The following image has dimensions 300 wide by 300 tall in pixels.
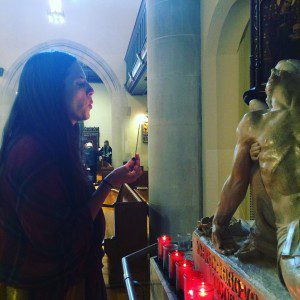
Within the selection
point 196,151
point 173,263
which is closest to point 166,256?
point 173,263

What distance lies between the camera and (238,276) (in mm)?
1607

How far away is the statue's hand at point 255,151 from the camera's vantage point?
1.64m

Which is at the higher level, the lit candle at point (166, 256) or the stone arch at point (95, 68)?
the stone arch at point (95, 68)

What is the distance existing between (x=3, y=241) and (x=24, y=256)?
8 centimetres

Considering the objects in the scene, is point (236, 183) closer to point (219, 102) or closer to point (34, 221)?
point (34, 221)

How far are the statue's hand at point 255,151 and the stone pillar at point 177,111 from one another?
2.84 meters

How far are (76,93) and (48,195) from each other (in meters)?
0.42

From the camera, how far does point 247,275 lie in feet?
5.09

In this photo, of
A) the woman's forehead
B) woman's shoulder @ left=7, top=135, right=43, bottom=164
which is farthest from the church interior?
woman's shoulder @ left=7, top=135, right=43, bottom=164

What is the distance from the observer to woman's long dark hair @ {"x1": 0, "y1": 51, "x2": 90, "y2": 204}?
122cm

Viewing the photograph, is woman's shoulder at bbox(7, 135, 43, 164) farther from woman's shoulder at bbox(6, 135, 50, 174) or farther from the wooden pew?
the wooden pew

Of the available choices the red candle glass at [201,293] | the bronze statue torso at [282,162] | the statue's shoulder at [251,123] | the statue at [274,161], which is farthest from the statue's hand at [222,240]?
the statue's shoulder at [251,123]

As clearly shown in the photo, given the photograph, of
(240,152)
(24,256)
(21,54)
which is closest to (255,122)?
(240,152)

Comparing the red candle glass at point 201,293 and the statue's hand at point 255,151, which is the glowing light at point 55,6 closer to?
the statue's hand at point 255,151
